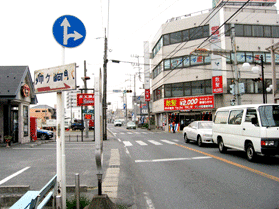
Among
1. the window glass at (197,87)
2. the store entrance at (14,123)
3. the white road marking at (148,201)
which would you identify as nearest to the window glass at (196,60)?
the window glass at (197,87)

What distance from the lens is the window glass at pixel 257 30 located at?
3269 centimetres

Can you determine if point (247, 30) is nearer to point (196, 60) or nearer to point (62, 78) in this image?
point (196, 60)

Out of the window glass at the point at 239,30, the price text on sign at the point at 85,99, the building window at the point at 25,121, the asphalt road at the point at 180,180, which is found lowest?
the asphalt road at the point at 180,180

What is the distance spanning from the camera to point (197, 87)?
33.7 m

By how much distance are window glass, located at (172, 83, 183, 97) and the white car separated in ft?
59.7

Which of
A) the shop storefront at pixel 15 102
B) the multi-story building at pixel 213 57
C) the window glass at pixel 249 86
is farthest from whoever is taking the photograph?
the window glass at pixel 249 86

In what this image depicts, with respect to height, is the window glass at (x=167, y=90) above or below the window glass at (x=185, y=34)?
below

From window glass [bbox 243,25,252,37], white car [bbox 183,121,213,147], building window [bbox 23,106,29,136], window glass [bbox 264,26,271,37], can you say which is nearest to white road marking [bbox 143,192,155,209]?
white car [bbox 183,121,213,147]

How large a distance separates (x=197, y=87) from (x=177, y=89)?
3.02 m

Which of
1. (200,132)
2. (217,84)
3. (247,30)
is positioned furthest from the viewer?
(247,30)

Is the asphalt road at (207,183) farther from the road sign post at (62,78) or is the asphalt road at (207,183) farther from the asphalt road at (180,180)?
the road sign post at (62,78)

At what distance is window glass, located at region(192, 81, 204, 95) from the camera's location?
3328cm

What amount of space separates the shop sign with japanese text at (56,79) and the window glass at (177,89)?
31.4m

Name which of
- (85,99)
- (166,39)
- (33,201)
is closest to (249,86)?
(166,39)
